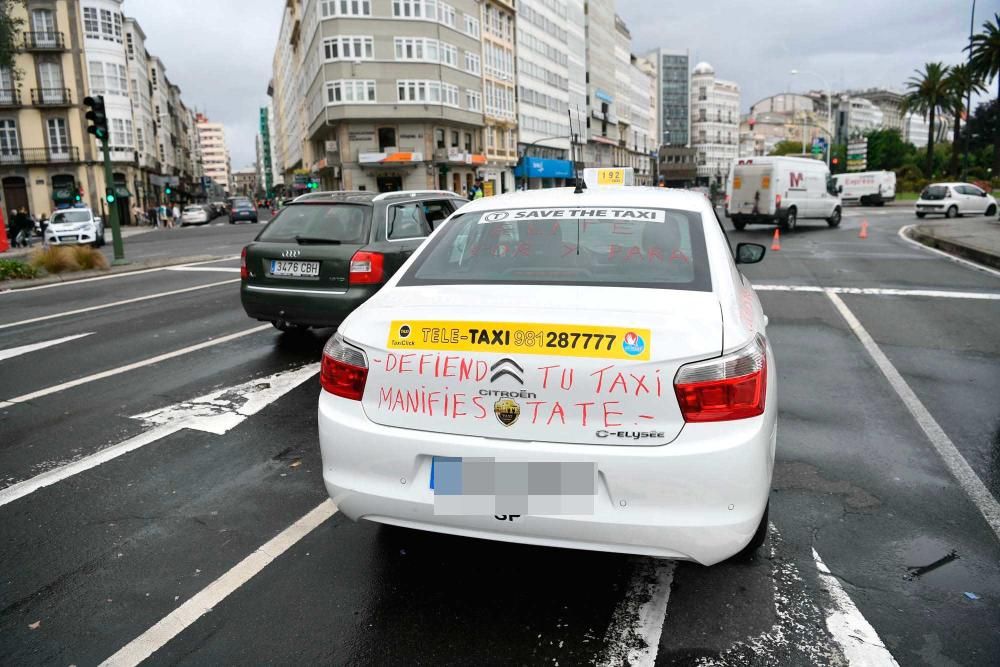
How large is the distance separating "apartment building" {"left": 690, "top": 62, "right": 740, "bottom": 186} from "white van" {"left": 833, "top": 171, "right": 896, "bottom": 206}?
13748 centimetres

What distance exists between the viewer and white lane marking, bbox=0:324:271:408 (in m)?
6.43

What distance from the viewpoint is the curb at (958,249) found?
15461mm

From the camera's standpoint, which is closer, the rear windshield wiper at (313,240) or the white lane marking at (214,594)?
the white lane marking at (214,594)

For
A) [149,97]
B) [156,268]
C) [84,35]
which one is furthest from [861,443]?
[149,97]

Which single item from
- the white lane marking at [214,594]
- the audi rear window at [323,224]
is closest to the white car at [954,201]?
the audi rear window at [323,224]

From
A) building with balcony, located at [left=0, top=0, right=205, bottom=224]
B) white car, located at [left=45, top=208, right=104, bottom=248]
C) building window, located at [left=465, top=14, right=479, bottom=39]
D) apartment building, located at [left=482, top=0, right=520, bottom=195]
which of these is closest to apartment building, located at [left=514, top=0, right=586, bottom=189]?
apartment building, located at [left=482, top=0, right=520, bottom=195]

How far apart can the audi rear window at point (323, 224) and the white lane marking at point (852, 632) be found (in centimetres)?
557

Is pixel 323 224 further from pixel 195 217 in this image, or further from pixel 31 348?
pixel 195 217

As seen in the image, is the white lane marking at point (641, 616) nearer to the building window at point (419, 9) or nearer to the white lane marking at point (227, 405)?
the white lane marking at point (227, 405)

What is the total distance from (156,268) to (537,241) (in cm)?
1753

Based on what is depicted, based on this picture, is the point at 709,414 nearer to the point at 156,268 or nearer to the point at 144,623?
the point at 144,623

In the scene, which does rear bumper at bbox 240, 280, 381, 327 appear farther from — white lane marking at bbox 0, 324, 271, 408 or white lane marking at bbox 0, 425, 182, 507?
white lane marking at bbox 0, 425, 182, 507

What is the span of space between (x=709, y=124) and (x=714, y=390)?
196147mm

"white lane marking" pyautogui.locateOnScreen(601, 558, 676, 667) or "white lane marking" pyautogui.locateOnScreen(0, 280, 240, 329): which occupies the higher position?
"white lane marking" pyautogui.locateOnScreen(0, 280, 240, 329)
